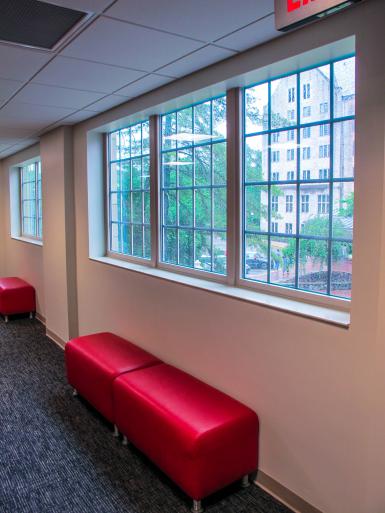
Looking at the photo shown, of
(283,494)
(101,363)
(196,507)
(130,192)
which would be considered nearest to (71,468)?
(101,363)

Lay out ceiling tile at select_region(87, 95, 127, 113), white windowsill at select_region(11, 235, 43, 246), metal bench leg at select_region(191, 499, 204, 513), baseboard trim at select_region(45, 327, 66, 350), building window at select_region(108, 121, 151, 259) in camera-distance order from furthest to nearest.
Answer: white windowsill at select_region(11, 235, 43, 246)
baseboard trim at select_region(45, 327, 66, 350)
building window at select_region(108, 121, 151, 259)
ceiling tile at select_region(87, 95, 127, 113)
metal bench leg at select_region(191, 499, 204, 513)

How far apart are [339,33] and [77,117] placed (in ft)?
8.99

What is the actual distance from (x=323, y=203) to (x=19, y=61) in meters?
1.78

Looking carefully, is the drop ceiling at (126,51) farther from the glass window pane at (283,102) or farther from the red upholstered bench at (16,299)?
the red upholstered bench at (16,299)

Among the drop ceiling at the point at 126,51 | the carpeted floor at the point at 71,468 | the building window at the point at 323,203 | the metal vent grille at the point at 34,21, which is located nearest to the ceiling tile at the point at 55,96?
the drop ceiling at the point at 126,51

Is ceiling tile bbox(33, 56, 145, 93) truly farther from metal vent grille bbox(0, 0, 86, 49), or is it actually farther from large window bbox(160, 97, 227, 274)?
large window bbox(160, 97, 227, 274)

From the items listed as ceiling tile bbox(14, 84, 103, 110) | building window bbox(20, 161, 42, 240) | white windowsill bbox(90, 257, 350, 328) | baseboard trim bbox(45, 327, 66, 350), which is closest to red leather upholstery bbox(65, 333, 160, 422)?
white windowsill bbox(90, 257, 350, 328)

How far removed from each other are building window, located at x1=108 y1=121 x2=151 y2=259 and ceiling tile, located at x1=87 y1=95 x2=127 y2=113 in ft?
0.94

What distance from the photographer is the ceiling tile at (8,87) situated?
2953 millimetres

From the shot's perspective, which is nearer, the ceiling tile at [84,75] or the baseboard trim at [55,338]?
the ceiling tile at [84,75]

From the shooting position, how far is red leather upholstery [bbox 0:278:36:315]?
19.6ft

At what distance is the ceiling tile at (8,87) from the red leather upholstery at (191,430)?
6.59 feet

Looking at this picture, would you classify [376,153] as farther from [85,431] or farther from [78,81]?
[85,431]

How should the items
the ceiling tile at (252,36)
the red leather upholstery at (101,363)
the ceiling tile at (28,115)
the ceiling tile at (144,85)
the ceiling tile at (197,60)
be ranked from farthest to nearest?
the ceiling tile at (28,115), the red leather upholstery at (101,363), the ceiling tile at (144,85), the ceiling tile at (197,60), the ceiling tile at (252,36)
